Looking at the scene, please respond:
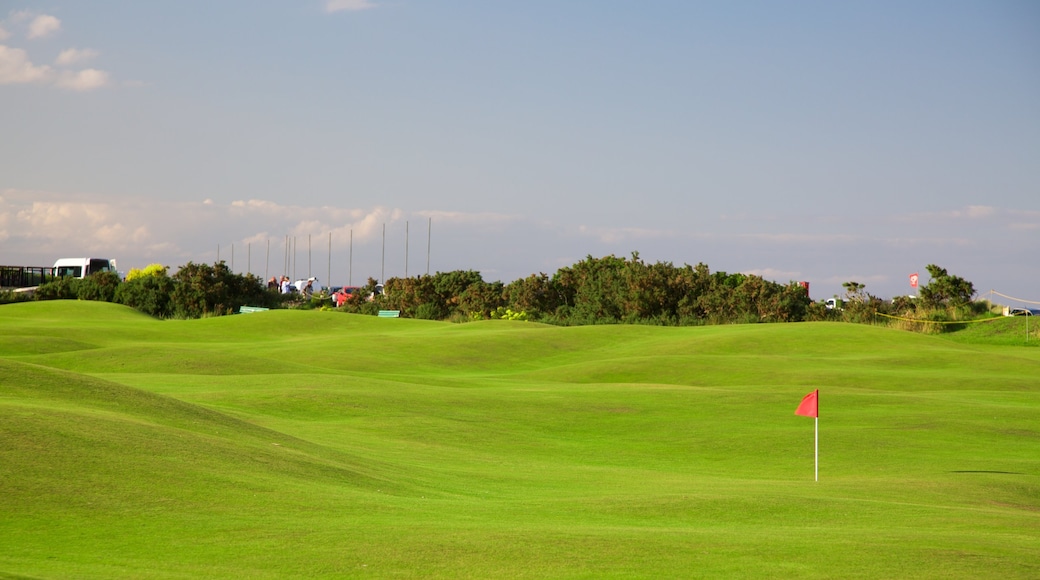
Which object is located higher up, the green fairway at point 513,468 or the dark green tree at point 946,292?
the dark green tree at point 946,292

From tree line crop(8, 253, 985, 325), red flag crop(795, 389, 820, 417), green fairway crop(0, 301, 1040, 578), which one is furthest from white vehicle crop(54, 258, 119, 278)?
red flag crop(795, 389, 820, 417)

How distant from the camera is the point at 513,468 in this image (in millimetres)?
19297

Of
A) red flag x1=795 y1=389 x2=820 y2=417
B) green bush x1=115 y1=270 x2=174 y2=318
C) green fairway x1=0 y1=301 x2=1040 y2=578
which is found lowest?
green fairway x1=0 y1=301 x2=1040 y2=578

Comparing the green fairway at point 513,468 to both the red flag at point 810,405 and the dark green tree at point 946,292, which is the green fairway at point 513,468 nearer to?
the red flag at point 810,405

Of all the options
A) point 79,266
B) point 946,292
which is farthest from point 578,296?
point 79,266

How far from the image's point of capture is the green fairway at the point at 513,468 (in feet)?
33.1

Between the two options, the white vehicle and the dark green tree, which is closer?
the dark green tree

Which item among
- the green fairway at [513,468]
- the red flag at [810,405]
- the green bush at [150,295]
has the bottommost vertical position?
the green fairway at [513,468]

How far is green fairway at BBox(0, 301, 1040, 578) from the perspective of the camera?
10094mm

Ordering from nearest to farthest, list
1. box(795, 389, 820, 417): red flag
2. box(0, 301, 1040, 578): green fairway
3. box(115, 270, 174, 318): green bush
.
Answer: box(0, 301, 1040, 578): green fairway → box(795, 389, 820, 417): red flag → box(115, 270, 174, 318): green bush

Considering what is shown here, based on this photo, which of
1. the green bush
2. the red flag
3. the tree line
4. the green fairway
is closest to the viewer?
the green fairway

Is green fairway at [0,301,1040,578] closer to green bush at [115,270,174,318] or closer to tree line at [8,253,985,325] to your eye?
tree line at [8,253,985,325]

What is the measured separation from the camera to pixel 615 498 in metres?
14.9

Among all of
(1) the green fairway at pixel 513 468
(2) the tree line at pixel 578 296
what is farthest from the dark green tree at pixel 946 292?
(1) the green fairway at pixel 513 468
